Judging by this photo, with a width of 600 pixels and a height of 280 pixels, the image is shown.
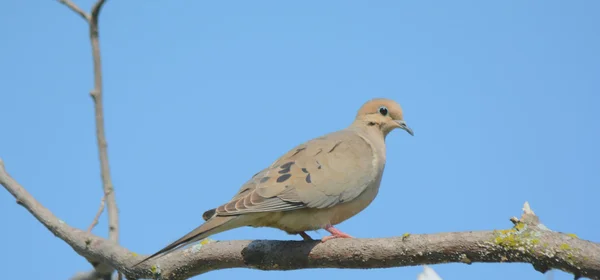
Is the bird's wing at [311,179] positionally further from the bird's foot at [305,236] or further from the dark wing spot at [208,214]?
the bird's foot at [305,236]

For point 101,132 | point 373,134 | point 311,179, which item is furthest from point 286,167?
point 101,132

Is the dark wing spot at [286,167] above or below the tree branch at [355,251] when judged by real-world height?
above

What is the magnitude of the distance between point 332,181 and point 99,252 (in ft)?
4.61

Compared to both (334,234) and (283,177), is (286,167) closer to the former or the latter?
(283,177)

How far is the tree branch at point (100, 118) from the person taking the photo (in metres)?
2.93

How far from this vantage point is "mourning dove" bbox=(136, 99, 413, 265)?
403cm

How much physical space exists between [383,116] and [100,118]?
276cm

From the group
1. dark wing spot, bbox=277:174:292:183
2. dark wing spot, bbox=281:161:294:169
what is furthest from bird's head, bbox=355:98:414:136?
dark wing spot, bbox=277:174:292:183

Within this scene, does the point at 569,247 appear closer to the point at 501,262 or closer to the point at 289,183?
the point at 501,262

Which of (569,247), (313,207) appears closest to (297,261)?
(313,207)

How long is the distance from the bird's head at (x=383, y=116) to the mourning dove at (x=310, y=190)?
0.56 meters

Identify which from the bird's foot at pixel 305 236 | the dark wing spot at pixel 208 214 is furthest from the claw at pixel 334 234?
the dark wing spot at pixel 208 214

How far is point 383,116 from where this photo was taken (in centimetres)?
550

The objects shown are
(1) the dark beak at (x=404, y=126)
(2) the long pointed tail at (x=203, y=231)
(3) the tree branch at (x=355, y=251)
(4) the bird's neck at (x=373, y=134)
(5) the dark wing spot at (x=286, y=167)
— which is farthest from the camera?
(1) the dark beak at (x=404, y=126)
